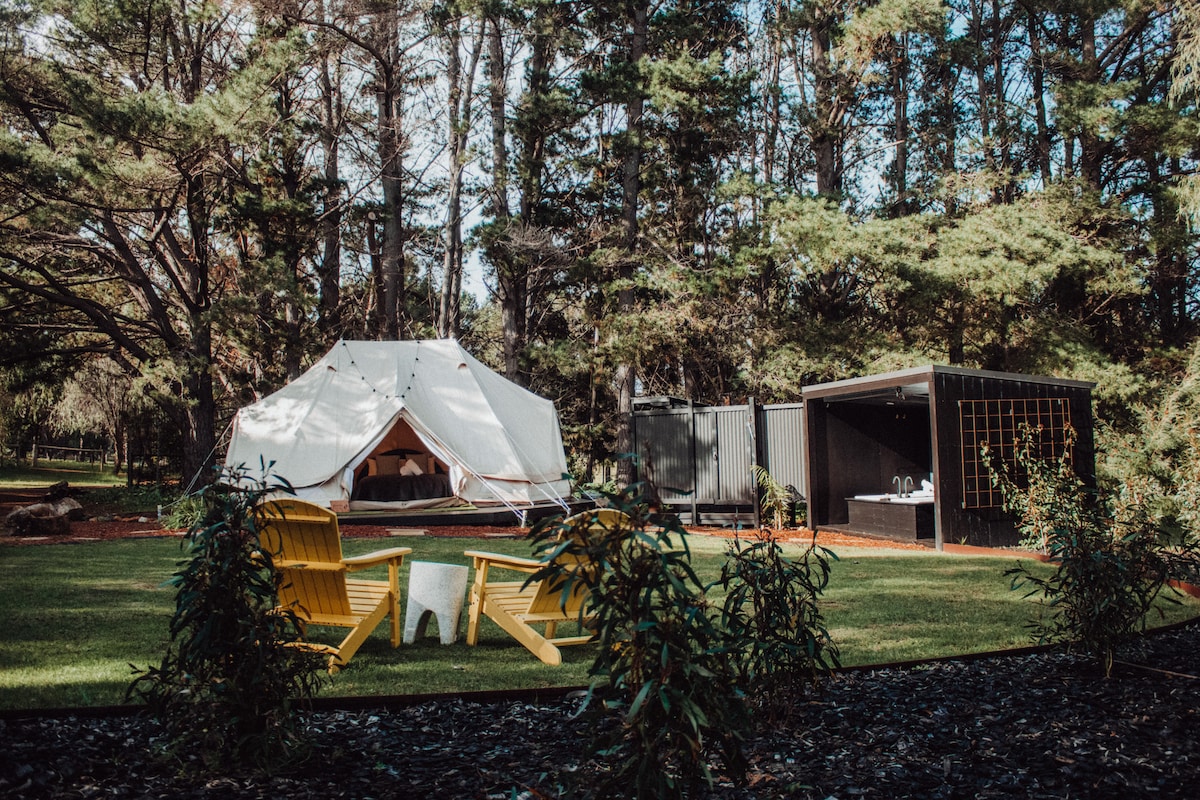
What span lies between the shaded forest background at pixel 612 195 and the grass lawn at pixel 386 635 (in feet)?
17.1

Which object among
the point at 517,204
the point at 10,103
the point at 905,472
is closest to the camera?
the point at 905,472

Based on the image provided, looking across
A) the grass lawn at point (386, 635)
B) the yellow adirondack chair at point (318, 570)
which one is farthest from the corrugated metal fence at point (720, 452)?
the yellow adirondack chair at point (318, 570)

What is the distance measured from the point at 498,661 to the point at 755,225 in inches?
562

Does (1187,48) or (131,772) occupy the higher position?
(1187,48)

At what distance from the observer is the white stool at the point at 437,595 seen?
15.8 feet

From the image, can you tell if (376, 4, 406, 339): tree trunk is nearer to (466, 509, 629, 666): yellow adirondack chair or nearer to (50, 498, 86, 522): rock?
(50, 498, 86, 522): rock

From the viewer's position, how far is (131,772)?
2.67 m

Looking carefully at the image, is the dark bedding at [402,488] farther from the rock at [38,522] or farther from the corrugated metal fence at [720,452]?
the rock at [38,522]

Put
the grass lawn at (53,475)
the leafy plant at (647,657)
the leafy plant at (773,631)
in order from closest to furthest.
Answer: the leafy plant at (647,657)
the leafy plant at (773,631)
the grass lawn at (53,475)

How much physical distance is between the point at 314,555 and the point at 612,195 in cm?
1720

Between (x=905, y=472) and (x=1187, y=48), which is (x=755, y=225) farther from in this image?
(x=1187, y=48)

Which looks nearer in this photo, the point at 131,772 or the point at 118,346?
the point at 131,772

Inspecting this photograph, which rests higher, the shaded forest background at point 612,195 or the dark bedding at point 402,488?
the shaded forest background at point 612,195

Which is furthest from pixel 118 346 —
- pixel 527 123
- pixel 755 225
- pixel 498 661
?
Result: pixel 498 661
